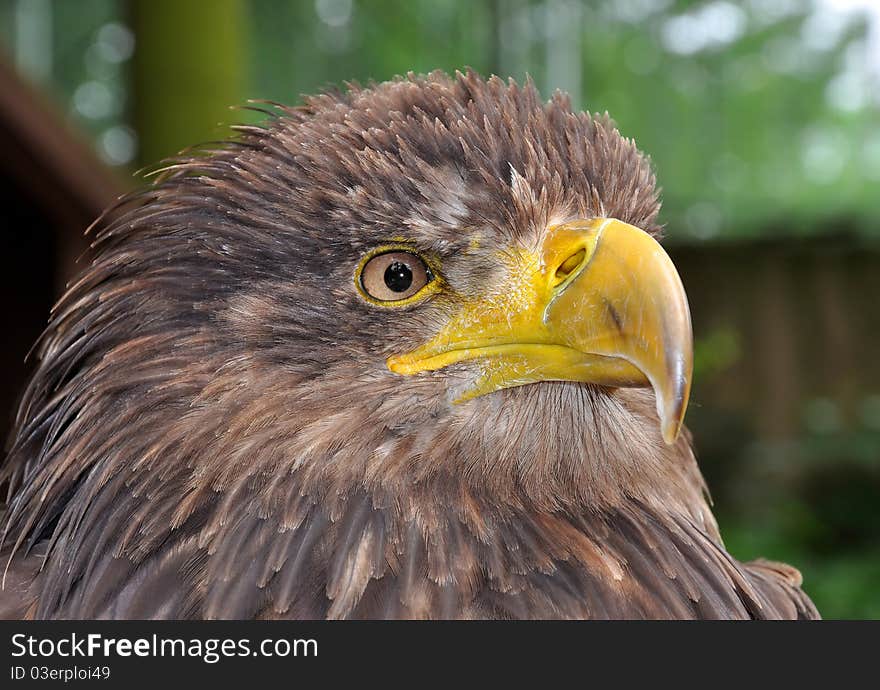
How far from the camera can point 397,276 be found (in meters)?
1.49

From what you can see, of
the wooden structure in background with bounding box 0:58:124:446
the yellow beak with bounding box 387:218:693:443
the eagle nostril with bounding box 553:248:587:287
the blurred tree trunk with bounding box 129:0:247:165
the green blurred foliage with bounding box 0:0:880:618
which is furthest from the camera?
the green blurred foliage with bounding box 0:0:880:618

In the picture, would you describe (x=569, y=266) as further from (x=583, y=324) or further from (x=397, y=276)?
(x=397, y=276)

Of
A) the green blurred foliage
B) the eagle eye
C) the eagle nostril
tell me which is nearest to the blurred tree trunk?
the green blurred foliage

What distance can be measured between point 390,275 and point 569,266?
0.27 m

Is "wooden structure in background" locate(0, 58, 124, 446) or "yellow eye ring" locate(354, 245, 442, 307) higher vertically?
"wooden structure in background" locate(0, 58, 124, 446)

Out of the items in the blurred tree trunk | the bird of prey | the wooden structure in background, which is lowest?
the bird of prey

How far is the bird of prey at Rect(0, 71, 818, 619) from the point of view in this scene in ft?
4.67

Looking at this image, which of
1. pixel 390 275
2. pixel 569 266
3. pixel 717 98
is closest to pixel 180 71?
pixel 390 275

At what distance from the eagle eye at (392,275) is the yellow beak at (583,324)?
0.08 m

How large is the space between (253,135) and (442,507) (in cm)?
73

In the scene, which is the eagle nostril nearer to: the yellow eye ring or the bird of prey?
the bird of prey

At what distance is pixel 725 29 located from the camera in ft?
29.3
